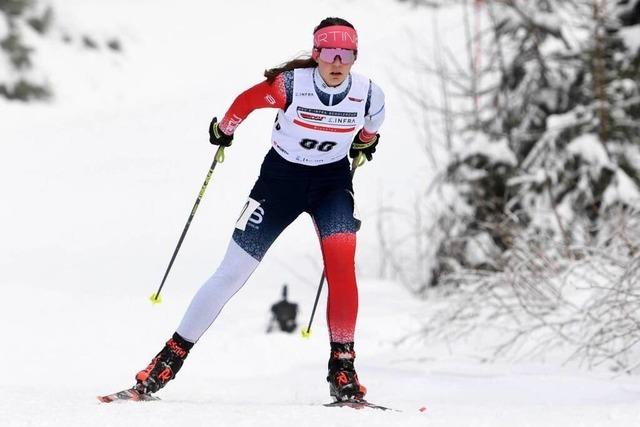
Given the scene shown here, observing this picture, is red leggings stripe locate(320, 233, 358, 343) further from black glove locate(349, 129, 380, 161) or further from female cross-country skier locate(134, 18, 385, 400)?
black glove locate(349, 129, 380, 161)

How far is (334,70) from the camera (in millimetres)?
4395

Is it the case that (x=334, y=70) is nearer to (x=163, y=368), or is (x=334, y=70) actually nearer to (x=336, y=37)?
(x=336, y=37)

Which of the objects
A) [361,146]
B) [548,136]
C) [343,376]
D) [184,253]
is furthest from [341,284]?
[184,253]

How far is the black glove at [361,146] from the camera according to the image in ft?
16.1

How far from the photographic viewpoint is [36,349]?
26.0 ft

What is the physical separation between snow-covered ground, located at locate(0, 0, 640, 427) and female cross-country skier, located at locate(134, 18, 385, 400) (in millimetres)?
387

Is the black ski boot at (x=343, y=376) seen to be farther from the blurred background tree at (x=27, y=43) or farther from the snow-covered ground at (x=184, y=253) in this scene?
the blurred background tree at (x=27, y=43)

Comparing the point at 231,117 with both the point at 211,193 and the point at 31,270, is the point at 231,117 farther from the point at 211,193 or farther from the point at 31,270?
the point at 211,193

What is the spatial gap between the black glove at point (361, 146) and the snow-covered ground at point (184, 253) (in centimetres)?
121

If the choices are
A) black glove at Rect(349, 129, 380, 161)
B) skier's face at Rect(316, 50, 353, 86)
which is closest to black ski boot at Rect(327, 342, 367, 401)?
black glove at Rect(349, 129, 380, 161)

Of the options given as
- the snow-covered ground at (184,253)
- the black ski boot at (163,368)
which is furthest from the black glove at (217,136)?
the snow-covered ground at (184,253)

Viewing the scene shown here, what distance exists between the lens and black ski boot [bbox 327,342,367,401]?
4348 millimetres

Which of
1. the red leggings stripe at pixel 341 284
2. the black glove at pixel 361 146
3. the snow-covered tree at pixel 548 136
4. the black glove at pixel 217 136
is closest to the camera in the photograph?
the red leggings stripe at pixel 341 284

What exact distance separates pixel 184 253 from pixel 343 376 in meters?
9.71
